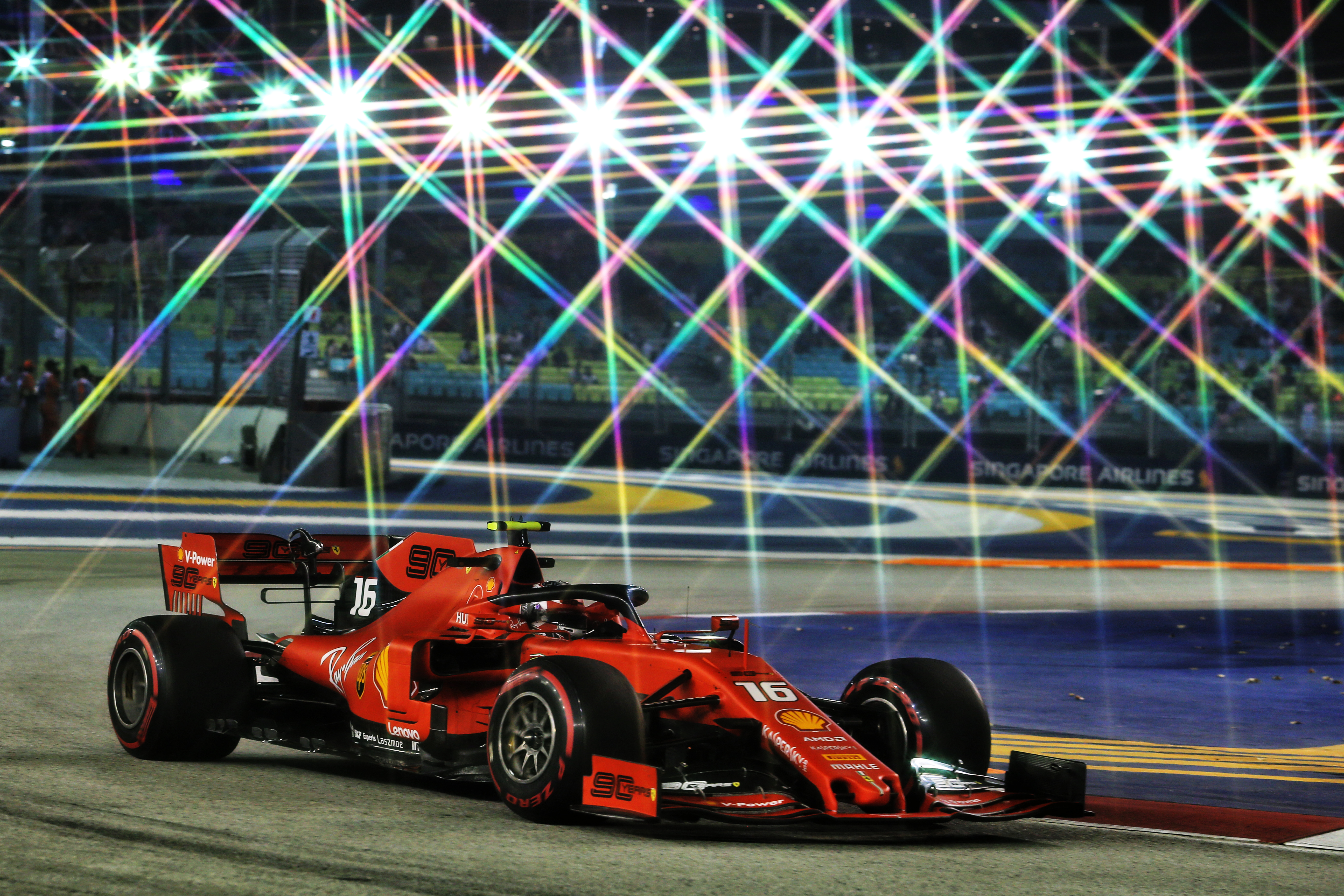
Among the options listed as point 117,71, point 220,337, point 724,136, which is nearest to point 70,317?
point 220,337

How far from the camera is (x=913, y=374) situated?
102 feet

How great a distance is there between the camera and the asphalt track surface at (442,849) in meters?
4.37

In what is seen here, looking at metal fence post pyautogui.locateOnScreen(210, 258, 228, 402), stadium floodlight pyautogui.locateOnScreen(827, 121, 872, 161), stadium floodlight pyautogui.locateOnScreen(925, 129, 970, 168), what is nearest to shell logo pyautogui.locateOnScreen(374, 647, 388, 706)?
metal fence post pyautogui.locateOnScreen(210, 258, 228, 402)

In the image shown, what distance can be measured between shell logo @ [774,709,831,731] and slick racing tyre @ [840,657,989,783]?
467 mm

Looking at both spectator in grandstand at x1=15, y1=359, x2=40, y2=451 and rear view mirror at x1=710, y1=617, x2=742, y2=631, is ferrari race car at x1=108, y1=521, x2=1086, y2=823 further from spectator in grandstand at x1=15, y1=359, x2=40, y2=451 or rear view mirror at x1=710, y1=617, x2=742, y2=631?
spectator in grandstand at x1=15, y1=359, x2=40, y2=451

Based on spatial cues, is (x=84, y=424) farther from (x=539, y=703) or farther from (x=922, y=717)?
(x=922, y=717)

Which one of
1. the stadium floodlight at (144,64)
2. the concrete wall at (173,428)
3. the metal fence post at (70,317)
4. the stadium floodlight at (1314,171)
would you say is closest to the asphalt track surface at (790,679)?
the concrete wall at (173,428)

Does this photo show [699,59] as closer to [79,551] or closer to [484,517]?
[484,517]

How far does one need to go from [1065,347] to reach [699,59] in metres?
17.6

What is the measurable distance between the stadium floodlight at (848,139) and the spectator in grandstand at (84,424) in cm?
2317

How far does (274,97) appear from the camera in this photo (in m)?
40.8

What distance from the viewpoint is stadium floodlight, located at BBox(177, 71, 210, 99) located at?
3922cm

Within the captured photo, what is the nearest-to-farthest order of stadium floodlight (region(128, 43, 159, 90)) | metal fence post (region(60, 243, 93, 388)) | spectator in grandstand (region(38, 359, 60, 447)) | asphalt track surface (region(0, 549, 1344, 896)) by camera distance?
asphalt track surface (region(0, 549, 1344, 896)) < spectator in grandstand (region(38, 359, 60, 447)) < metal fence post (region(60, 243, 93, 388)) < stadium floodlight (region(128, 43, 159, 90))

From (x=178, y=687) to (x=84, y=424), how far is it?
2270 cm
